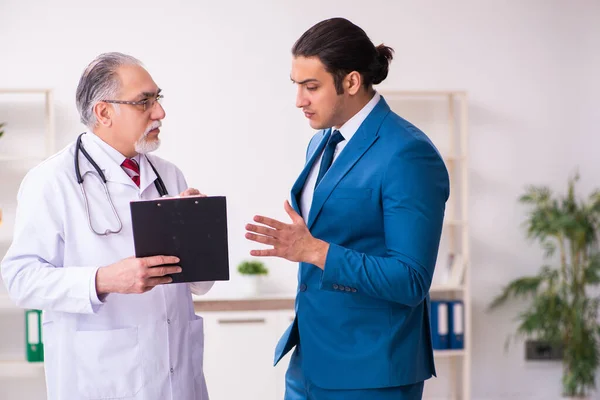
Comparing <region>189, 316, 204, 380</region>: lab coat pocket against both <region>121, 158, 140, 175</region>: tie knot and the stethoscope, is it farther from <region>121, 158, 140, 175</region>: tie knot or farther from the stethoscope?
<region>121, 158, 140, 175</region>: tie knot

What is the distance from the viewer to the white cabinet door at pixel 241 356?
426 centimetres

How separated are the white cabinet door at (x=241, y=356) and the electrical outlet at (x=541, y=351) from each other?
174 cm

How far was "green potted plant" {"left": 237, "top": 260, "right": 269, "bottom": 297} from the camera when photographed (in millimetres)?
4484

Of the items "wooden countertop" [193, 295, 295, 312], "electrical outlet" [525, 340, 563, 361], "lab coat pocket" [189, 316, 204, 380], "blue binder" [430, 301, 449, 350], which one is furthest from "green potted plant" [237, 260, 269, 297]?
"lab coat pocket" [189, 316, 204, 380]

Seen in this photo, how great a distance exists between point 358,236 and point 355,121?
32 centimetres

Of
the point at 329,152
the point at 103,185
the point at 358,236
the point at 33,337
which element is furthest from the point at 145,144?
the point at 33,337

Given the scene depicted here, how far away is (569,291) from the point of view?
4.73 metres

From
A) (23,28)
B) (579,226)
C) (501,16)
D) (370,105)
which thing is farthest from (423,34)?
(370,105)

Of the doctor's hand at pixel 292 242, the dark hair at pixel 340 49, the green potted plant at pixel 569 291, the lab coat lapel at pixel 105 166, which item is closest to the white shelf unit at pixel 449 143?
the green potted plant at pixel 569 291

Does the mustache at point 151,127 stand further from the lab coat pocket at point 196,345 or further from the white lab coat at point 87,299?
the lab coat pocket at point 196,345

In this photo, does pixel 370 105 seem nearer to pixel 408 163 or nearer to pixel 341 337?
pixel 408 163

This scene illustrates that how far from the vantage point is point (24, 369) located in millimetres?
4559

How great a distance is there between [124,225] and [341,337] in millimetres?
674

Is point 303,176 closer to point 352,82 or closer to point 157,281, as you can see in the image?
point 352,82
